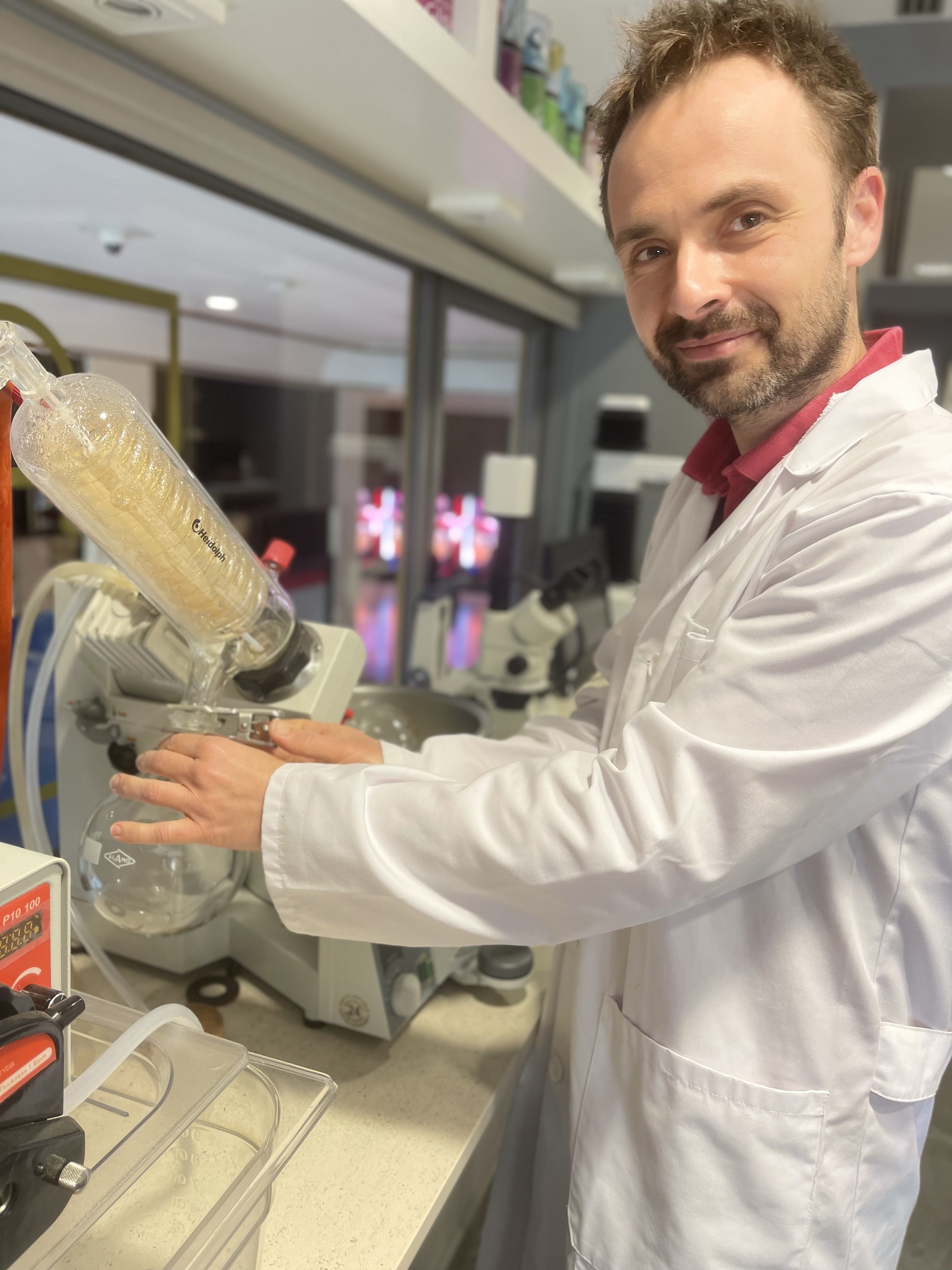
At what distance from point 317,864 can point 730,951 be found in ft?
1.12

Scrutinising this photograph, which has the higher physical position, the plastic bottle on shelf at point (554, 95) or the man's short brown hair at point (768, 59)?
the plastic bottle on shelf at point (554, 95)

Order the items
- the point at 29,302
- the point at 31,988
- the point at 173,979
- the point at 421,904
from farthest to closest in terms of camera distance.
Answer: the point at 29,302 < the point at 173,979 < the point at 421,904 < the point at 31,988

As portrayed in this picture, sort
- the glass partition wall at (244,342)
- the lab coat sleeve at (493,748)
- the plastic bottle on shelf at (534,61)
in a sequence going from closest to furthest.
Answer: the lab coat sleeve at (493,748)
the glass partition wall at (244,342)
the plastic bottle on shelf at (534,61)

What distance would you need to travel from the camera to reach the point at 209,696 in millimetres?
804

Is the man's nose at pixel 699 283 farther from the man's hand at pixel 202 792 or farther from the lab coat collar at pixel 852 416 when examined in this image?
the man's hand at pixel 202 792

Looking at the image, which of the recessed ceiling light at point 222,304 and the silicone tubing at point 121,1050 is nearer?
the silicone tubing at point 121,1050

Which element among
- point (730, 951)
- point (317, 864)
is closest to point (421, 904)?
point (317, 864)

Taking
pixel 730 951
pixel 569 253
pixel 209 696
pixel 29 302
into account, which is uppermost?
pixel 569 253

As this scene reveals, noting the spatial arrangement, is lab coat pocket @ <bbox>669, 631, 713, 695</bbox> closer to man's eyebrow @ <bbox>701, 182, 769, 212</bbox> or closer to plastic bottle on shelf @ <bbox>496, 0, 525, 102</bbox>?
man's eyebrow @ <bbox>701, 182, 769, 212</bbox>

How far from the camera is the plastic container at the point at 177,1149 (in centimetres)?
52

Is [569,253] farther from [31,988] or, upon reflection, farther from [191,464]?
[31,988]

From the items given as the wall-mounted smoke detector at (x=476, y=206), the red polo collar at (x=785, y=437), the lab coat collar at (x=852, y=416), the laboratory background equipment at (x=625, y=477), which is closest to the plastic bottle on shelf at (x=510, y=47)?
the wall-mounted smoke detector at (x=476, y=206)

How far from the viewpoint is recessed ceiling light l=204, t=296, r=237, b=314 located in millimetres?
1866

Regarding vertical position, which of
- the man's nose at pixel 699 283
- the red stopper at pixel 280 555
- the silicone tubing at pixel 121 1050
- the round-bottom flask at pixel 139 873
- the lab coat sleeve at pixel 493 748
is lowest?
the silicone tubing at pixel 121 1050
